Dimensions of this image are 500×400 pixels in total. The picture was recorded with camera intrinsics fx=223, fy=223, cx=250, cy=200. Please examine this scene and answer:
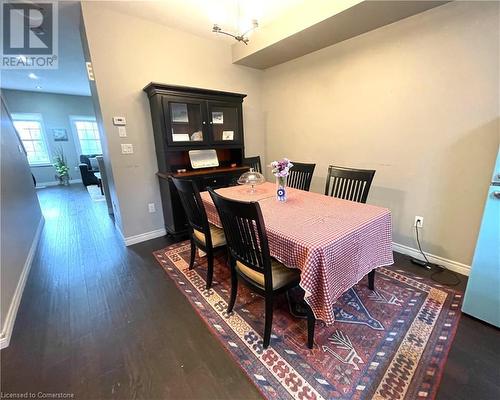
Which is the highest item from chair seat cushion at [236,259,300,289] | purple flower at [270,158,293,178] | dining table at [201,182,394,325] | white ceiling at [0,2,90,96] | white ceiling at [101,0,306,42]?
white ceiling at [0,2,90,96]

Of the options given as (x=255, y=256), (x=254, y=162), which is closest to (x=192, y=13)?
(x=254, y=162)

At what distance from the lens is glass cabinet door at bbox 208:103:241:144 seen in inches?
119

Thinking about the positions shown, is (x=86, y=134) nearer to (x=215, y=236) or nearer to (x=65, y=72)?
(x=65, y=72)

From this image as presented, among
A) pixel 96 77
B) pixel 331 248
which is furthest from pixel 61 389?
pixel 96 77

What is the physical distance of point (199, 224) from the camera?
185 cm

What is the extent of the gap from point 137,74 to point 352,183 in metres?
2.64

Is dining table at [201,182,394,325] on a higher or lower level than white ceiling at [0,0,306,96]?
lower

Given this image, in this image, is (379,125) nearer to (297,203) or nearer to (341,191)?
(341,191)

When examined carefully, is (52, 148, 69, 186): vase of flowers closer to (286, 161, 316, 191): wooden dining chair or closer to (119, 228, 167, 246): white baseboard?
(119, 228, 167, 246): white baseboard

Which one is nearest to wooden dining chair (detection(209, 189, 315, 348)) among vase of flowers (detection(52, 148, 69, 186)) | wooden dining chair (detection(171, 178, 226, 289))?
wooden dining chair (detection(171, 178, 226, 289))

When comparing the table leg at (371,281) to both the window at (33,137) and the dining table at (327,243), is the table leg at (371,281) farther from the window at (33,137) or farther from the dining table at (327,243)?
the window at (33,137)

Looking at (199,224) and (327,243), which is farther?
(199,224)

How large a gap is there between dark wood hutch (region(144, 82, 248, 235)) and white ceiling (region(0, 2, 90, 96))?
3.53ft

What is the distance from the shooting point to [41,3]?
84.4 inches
